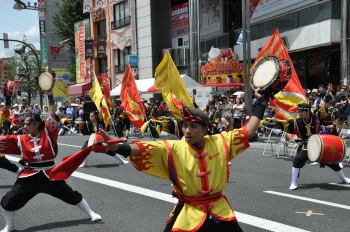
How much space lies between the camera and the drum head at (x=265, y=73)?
12.9 ft

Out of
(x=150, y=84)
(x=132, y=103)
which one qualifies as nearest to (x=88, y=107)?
(x=150, y=84)

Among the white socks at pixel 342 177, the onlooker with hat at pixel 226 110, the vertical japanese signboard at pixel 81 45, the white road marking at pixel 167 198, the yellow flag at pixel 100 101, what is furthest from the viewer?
the vertical japanese signboard at pixel 81 45

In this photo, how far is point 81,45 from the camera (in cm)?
3834

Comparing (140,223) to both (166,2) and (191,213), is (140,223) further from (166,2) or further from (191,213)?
(166,2)

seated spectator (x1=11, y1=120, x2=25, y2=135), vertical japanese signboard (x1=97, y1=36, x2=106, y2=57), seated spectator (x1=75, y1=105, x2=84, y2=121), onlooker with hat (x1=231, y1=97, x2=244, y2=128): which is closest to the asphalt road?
seated spectator (x1=11, y1=120, x2=25, y2=135)

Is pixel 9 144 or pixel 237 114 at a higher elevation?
pixel 9 144

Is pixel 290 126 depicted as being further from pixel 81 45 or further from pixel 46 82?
pixel 81 45

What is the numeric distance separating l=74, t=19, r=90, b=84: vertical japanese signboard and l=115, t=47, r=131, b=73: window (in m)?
4.36

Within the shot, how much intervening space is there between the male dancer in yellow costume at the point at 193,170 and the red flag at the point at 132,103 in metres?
9.05

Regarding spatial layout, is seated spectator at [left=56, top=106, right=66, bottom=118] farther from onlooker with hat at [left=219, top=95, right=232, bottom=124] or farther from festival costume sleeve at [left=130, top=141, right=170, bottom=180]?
festival costume sleeve at [left=130, top=141, right=170, bottom=180]

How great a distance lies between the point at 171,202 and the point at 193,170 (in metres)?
3.52

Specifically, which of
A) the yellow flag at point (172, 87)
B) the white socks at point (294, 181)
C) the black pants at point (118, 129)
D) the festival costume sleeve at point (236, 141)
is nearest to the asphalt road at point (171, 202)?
the white socks at point (294, 181)

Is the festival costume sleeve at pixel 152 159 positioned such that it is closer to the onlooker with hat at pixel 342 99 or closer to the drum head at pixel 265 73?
the drum head at pixel 265 73

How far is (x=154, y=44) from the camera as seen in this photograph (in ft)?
100
